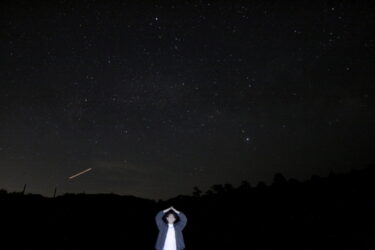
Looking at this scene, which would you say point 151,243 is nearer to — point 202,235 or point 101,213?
point 202,235

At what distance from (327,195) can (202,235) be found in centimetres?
923

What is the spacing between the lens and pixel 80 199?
35594 millimetres

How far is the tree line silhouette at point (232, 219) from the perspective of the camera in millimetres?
18166

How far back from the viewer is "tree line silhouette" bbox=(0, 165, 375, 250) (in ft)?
59.6

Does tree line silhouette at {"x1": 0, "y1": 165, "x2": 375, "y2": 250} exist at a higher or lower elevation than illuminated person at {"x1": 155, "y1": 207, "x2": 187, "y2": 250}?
higher

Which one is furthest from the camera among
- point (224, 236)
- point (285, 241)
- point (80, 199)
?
point (80, 199)

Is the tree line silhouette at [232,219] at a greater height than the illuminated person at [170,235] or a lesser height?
greater

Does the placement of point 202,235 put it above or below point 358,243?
above

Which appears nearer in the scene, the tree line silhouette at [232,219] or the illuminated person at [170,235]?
the illuminated person at [170,235]

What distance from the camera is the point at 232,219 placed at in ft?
78.1

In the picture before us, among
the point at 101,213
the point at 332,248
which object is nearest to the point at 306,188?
the point at 332,248

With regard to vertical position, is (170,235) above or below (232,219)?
below

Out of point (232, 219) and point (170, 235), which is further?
point (232, 219)

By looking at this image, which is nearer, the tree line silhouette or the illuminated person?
the illuminated person
